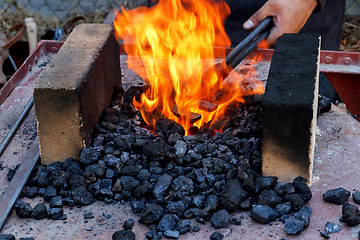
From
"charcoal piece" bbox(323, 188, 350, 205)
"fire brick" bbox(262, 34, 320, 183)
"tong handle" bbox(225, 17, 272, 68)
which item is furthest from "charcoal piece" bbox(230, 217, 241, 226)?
"tong handle" bbox(225, 17, 272, 68)

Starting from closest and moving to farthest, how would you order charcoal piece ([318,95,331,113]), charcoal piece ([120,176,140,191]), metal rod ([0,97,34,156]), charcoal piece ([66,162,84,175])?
charcoal piece ([120,176,140,191]) < charcoal piece ([66,162,84,175]) < metal rod ([0,97,34,156]) < charcoal piece ([318,95,331,113])

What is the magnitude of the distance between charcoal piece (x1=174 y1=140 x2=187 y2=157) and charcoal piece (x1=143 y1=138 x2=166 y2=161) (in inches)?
3.2

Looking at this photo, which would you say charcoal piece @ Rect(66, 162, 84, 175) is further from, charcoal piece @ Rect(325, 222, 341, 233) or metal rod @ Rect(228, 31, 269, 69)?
charcoal piece @ Rect(325, 222, 341, 233)

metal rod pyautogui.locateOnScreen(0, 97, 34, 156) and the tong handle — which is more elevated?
the tong handle

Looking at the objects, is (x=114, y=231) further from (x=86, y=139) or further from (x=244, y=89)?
(x=244, y=89)

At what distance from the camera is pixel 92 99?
9.20 ft

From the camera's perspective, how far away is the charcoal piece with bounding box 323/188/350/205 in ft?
7.95

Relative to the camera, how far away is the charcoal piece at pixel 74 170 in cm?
262

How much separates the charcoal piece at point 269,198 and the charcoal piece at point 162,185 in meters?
0.47

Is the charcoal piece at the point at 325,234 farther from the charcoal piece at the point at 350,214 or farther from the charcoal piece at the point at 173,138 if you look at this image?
the charcoal piece at the point at 173,138

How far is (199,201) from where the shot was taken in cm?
244

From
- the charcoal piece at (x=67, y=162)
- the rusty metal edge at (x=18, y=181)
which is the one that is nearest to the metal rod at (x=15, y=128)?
the rusty metal edge at (x=18, y=181)

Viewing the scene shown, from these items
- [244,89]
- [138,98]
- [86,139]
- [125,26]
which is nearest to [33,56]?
[125,26]

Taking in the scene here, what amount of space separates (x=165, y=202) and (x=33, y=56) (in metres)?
1.94
